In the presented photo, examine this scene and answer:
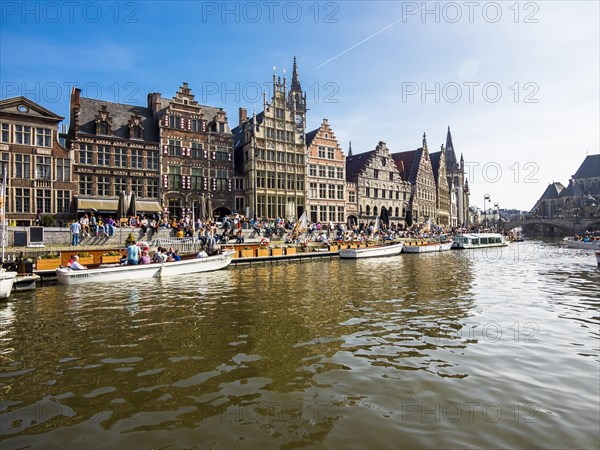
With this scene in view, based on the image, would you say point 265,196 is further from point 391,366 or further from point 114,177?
point 391,366

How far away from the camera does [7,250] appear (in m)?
23.6

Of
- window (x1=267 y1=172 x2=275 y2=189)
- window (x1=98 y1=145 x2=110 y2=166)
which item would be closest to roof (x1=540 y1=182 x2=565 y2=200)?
window (x1=267 y1=172 x2=275 y2=189)

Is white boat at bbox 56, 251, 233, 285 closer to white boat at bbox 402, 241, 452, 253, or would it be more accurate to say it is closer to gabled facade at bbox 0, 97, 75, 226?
gabled facade at bbox 0, 97, 75, 226

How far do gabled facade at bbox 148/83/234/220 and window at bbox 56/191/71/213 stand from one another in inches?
340

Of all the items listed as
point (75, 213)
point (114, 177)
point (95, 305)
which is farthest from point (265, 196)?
point (95, 305)

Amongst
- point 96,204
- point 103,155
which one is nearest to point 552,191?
point 103,155

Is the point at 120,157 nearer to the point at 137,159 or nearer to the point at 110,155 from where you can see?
the point at 110,155

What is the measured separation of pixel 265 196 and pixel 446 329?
38.7 meters

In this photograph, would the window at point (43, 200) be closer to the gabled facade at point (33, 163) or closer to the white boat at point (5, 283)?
the gabled facade at point (33, 163)

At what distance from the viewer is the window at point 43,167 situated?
117 ft

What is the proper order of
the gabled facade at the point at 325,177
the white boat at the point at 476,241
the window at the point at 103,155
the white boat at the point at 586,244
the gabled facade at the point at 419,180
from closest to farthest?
the window at the point at 103,155 < the white boat at the point at 586,244 < the white boat at the point at 476,241 < the gabled facade at the point at 325,177 < the gabled facade at the point at 419,180

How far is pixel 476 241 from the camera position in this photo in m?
55.3

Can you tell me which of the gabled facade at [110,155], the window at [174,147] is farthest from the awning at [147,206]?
the window at [174,147]

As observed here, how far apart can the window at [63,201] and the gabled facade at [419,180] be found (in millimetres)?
54197
